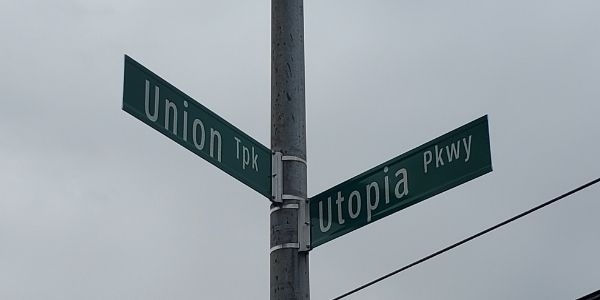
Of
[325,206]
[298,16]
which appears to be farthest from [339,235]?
[298,16]

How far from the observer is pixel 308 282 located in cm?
529

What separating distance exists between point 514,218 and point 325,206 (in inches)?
37.7

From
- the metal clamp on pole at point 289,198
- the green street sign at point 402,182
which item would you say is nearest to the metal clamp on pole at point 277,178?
the metal clamp on pole at point 289,198

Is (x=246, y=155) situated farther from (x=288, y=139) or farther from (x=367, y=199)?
(x=367, y=199)

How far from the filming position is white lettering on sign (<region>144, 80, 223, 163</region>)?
17.2 feet

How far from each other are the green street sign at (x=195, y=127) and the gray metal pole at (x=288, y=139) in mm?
105

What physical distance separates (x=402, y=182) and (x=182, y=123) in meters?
1.14

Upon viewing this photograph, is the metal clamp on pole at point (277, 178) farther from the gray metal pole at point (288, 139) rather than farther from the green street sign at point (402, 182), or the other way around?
the green street sign at point (402, 182)

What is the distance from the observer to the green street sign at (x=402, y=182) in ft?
17.7

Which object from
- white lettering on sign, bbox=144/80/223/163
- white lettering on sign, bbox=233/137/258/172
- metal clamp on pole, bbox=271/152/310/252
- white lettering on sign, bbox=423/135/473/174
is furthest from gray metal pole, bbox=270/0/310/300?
white lettering on sign, bbox=423/135/473/174

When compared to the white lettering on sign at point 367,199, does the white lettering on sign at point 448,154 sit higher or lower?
higher

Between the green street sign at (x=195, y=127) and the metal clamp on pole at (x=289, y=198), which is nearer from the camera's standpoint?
the green street sign at (x=195, y=127)

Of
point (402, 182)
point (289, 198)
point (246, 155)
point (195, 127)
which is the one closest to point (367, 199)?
point (402, 182)

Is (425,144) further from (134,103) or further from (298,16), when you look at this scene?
(134,103)
